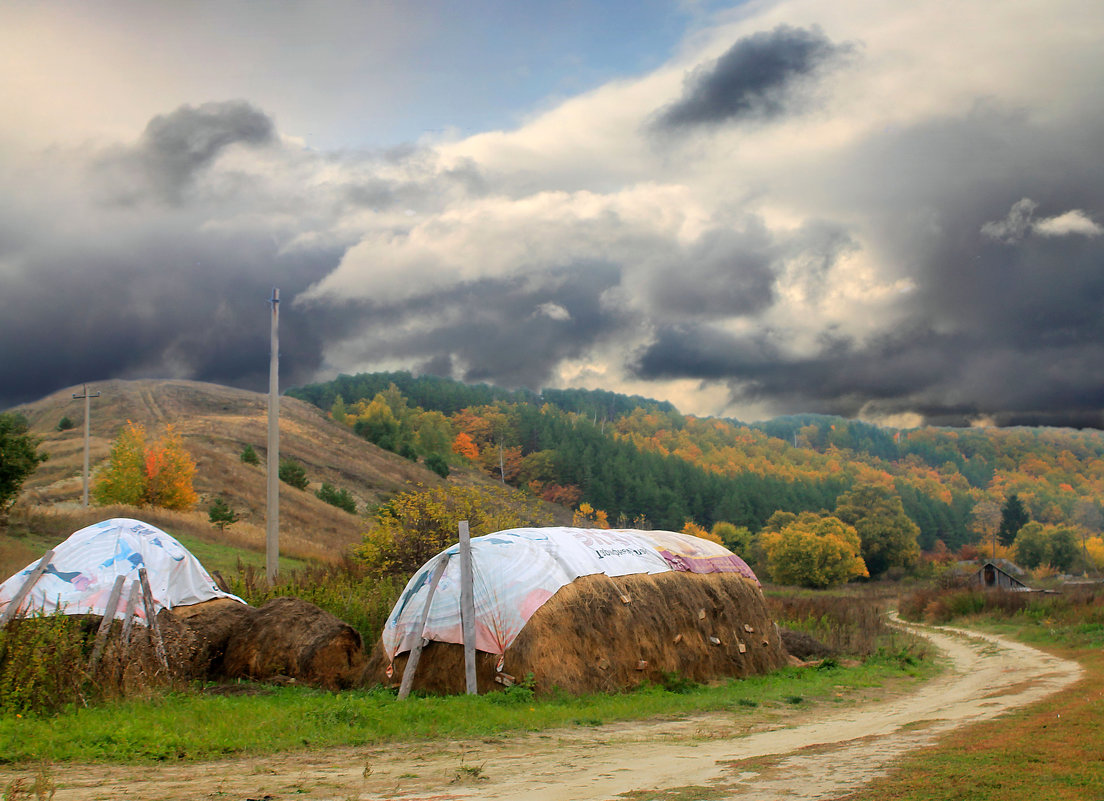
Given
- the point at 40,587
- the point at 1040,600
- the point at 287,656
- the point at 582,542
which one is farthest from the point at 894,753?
the point at 1040,600

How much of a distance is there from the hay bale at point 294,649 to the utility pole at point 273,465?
6.13m

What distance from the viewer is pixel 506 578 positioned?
1555 cm

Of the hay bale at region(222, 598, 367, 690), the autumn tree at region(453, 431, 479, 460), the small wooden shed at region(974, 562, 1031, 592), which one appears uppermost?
the autumn tree at region(453, 431, 479, 460)

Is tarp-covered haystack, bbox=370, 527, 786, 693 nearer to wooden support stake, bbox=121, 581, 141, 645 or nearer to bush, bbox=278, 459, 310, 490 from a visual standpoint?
wooden support stake, bbox=121, 581, 141, 645

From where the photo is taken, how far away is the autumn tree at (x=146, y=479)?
151ft

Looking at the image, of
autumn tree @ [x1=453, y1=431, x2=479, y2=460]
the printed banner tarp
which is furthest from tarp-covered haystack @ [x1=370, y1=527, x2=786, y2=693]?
autumn tree @ [x1=453, y1=431, x2=479, y2=460]

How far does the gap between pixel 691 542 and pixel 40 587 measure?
13.8 metres

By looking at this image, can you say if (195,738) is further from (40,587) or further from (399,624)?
(40,587)

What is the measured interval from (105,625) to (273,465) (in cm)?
1071

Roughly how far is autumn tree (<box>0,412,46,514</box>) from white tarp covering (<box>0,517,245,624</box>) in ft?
63.7

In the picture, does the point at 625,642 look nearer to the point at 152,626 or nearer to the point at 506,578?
the point at 506,578

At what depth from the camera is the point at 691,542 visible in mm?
20641

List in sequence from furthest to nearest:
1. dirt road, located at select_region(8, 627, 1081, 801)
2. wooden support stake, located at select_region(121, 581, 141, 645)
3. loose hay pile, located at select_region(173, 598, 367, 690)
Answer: loose hay pile, located at select_region(173, 598, 367, 690) < wooden support stake, located at select_region(121, 581, 141, 645) < dirt road, located at select_region(8, 627, 1081, 801)

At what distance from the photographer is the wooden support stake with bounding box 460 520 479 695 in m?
14.3
